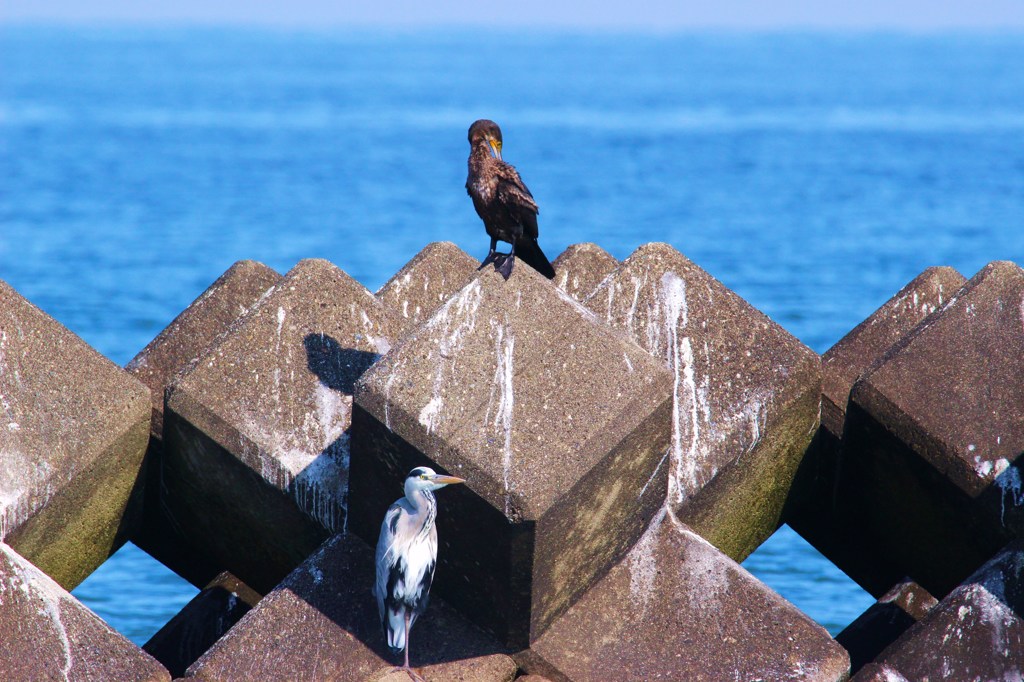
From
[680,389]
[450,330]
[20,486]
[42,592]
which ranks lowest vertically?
[42,592]

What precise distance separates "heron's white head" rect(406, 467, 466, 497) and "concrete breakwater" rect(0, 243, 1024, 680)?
7 centimetres

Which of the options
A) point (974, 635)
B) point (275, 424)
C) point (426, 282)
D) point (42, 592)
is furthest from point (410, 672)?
point (426, 282)

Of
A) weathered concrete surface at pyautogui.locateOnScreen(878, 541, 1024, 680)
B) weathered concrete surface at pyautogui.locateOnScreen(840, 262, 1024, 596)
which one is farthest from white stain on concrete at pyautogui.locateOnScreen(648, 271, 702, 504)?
weathered concrete surface at pyautogui.locateOnScreen(878, 541, 1024, 680)

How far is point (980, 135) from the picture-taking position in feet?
195

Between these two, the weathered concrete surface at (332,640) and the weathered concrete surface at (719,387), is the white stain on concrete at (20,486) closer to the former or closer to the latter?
the weathered concrete surface at (332,640)

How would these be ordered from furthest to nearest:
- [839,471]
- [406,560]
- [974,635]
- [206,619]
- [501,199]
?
[206,619] → [501,199] → [839,471] → [974,635] → [406,560]

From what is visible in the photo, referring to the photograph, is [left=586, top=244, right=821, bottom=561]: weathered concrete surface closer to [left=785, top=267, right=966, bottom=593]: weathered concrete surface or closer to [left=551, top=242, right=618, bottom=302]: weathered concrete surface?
[left=785, top=267, right=966, bottom=593]: weathered concrete surface

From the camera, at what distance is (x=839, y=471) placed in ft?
18.6

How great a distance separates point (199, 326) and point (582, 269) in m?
1.91

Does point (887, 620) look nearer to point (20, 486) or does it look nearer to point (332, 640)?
point (332, 640)

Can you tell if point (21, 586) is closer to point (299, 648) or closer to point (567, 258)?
point (299, 648)

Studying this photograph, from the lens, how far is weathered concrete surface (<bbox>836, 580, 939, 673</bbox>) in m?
6.61

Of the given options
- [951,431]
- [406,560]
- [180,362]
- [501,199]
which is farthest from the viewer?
[180,362]

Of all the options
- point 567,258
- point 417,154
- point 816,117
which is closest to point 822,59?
point 816,117
